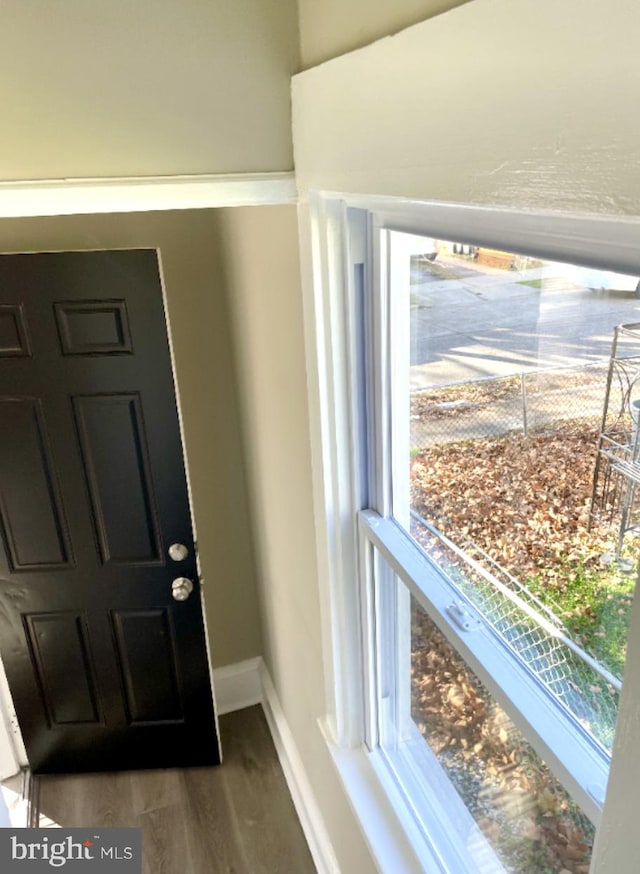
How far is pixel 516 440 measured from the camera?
2.95 feet

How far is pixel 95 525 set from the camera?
2.19 m

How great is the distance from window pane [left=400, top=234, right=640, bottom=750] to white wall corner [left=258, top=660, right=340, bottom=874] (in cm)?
135

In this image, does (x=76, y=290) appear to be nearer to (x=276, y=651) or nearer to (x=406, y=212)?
(x=406, y=212)

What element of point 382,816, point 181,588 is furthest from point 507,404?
point 181,588

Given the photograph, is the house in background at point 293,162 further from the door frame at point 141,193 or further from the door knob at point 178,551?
the door knob at point 178,551

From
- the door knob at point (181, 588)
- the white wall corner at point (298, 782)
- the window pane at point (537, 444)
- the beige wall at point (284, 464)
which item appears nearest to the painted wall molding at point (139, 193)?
the beige wall at point (284, 464)

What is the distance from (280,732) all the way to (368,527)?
153 cm

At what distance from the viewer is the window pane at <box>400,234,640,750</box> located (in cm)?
72

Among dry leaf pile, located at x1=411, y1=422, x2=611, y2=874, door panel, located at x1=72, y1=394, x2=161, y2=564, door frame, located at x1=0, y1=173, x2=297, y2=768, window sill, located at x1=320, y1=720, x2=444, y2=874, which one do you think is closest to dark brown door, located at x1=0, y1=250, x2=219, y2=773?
door panel, located at x1=72, y1=394, x2=161, y2=564

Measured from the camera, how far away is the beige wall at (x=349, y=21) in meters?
0.73

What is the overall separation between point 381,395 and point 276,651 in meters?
1.51

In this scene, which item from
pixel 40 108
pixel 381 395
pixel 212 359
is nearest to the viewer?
pixel 40 108

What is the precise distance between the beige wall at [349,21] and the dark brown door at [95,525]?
3.27 ft

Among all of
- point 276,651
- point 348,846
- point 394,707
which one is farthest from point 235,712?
point 394,707
